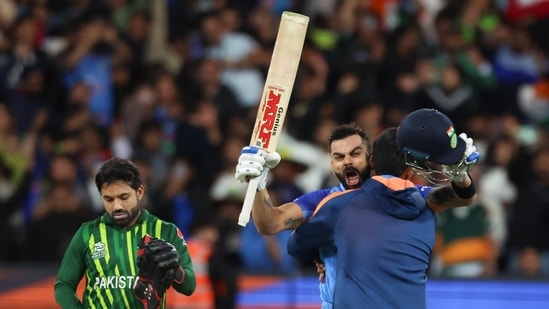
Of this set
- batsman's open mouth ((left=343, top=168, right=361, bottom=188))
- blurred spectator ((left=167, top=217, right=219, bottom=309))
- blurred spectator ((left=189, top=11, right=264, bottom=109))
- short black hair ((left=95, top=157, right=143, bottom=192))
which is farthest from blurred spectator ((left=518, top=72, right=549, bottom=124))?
short black hair ((left=95, top=157, right=143, bottom=192))

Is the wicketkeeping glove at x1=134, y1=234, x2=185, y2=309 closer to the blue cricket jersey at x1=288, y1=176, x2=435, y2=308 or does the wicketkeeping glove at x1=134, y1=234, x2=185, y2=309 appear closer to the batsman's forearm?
the batsman's forearm

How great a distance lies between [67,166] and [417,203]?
6.60 m

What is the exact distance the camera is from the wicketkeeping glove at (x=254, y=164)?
6375 millimetres

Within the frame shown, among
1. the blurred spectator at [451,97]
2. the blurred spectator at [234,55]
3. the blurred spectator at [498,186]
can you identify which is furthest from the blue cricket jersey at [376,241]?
the blurred spectator at [234,55]

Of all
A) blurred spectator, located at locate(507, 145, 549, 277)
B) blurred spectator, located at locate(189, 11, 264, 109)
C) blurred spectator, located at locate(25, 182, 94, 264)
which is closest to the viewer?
blurred spectator, located at locate(507, 145, 549, 277)

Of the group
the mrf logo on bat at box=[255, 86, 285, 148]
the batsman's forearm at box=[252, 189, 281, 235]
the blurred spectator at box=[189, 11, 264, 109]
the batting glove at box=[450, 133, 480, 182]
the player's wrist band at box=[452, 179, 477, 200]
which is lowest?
the batsman's forearm at box=[252, 189, 281, 235]

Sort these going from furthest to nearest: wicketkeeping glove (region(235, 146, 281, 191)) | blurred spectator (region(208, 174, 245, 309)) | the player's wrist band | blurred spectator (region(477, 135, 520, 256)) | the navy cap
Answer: blurred spectator (region(477, 135, 520, 256)) < blurred spectator (region(208, 174, 245, 309)) < the player's wrist band < wicketkeeping glove (region(235, 146, 281, 191)) < the navy cap

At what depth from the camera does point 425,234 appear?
6559mm

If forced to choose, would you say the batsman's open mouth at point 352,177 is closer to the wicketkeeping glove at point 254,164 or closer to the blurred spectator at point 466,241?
the wicketkeeping glove at point 254,164

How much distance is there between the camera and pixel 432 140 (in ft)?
20.5

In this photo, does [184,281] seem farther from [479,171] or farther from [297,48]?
[479,171]

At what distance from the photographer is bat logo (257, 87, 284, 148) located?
265 inches

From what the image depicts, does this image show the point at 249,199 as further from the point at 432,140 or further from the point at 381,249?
the point at 432,140

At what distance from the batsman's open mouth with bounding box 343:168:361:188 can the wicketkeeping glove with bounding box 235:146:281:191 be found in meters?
0.61
